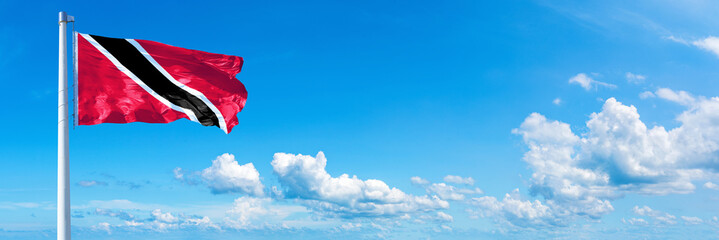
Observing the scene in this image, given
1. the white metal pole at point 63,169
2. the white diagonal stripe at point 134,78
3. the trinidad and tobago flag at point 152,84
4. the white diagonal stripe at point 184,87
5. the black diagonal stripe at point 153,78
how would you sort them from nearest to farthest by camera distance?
the white metal pole at point 63,169, the trinidad and tobago flag at point 152,84, the white diagonal stripe at point 134,78, the black diagonal stripe at point 153,78, the white diagonal stripe at point 184,87

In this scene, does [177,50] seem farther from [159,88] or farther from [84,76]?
[84,76]

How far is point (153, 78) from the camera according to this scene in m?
28.3

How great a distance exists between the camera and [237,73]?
3058 centimetres

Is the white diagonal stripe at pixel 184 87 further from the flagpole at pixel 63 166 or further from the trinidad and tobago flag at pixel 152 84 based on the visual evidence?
the flagpole at pixel 63 166

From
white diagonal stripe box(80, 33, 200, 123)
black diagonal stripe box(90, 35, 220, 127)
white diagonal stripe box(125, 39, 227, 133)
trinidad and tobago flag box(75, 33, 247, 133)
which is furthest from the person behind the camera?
white diagonal stripe box(125, 39, 227, 133)

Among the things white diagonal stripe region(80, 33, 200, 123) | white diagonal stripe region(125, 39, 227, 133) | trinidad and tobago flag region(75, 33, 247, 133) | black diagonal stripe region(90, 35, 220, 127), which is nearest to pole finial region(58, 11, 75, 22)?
trinidad and tobago flag region(75, 33, 247, 133)

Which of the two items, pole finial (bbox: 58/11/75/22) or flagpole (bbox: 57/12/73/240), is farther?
pole finial (bbox: 58/11/75/22)

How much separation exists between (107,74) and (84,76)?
1.08 meters

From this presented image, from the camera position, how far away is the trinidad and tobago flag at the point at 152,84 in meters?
26.5

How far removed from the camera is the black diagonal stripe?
90.9 ft

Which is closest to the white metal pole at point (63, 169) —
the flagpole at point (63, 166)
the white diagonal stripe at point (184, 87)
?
the flagpole at point (63, 166)

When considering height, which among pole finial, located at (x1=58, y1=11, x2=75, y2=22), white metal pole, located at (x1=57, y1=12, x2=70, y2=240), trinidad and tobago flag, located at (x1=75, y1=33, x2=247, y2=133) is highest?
pole finial, located at (x1=58, y1=11, x2=75, y2=22)

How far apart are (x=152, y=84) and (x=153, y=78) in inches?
12.0

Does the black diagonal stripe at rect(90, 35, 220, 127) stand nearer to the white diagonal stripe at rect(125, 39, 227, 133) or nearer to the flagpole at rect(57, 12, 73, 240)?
the white diagonal stripe at rect(125, 39, 227, 133)
